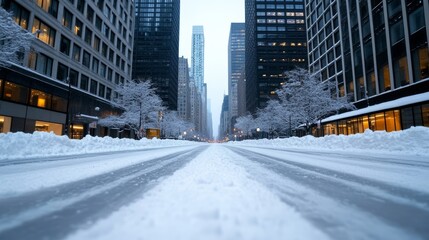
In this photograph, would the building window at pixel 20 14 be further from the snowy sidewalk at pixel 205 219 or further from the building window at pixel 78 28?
the snowy sidewalk at pixel 205 219

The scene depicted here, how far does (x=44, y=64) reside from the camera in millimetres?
27781

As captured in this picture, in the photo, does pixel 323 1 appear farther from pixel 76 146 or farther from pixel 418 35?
pixel 76 146

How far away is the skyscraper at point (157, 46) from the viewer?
5902 inches

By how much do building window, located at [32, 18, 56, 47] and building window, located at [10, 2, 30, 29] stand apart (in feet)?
3.69

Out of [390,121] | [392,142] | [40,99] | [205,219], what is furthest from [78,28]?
[390,121]

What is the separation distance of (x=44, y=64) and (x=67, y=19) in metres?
9.14

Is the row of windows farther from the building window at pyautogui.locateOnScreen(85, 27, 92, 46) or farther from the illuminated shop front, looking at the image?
the illuminated shop front

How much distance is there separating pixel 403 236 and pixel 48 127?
35455 mm

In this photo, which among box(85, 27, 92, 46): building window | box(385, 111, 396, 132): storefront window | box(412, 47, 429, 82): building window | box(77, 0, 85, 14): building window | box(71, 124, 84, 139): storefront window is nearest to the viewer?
box(412, 47, 429, 82): building window

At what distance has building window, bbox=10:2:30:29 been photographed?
931 inches

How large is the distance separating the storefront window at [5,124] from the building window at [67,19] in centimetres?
1590

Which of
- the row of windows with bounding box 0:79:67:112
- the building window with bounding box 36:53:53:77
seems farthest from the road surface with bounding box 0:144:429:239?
the building window with bounding box 36:53:53:77

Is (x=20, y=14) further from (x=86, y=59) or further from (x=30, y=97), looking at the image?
(x=86, y=59)

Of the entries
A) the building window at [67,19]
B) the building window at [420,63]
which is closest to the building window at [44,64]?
the building window at [67,19]
